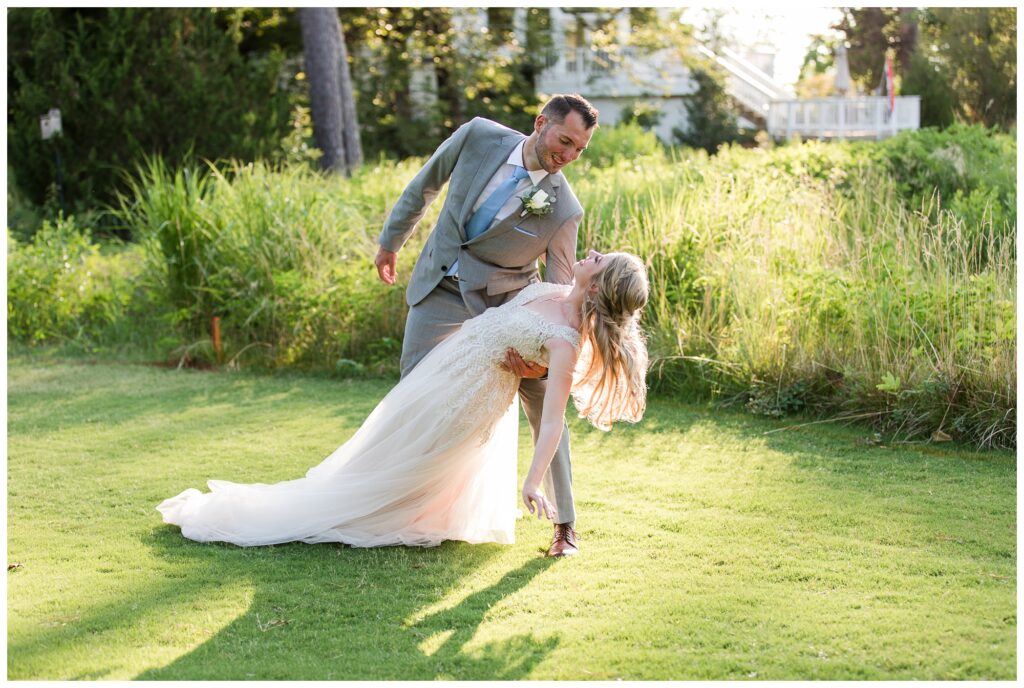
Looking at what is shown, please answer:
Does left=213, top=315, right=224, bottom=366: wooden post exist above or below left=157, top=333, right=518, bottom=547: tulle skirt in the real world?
below

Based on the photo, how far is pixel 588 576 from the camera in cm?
423

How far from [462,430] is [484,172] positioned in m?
1.03

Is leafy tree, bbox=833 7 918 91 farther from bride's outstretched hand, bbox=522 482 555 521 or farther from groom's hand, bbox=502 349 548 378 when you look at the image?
bride's outstretched hand, bbox=522 482 555 521

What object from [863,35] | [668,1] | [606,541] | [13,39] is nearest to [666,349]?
[606,541]

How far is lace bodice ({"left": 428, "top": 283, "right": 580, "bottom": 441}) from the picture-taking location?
4.29 metres

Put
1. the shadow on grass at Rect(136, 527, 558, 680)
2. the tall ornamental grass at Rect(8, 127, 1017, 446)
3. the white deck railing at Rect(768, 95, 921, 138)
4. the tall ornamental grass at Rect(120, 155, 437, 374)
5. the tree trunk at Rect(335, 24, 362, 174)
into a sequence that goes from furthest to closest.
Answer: the white deck railing at Rect(768, 95, 921, 138) → the tree trunk at Rect(335, 24, 362, 174) → the tall ornamental grass at Rect(120, 155, 437, 374) → the tall ornamental grass at Rect(8, 127, 1017, 446) → the shadow on grass at Rect(136, 527, 558, 680)

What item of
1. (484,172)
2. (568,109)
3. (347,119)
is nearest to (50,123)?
(347,119)

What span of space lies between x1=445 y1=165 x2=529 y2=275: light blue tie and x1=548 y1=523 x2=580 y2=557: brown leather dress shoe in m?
1.22

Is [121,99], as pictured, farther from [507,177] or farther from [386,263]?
[507,177]

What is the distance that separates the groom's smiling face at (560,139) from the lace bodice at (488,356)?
491mm

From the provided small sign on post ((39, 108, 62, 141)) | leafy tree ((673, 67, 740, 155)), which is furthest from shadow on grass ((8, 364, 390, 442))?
leafy tree ((673, 67, 740, 155))

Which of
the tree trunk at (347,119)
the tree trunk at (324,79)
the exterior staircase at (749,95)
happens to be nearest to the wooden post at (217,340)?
the tree trunk at (324,79)

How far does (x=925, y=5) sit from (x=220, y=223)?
2599cm

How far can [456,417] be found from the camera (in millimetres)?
4391
